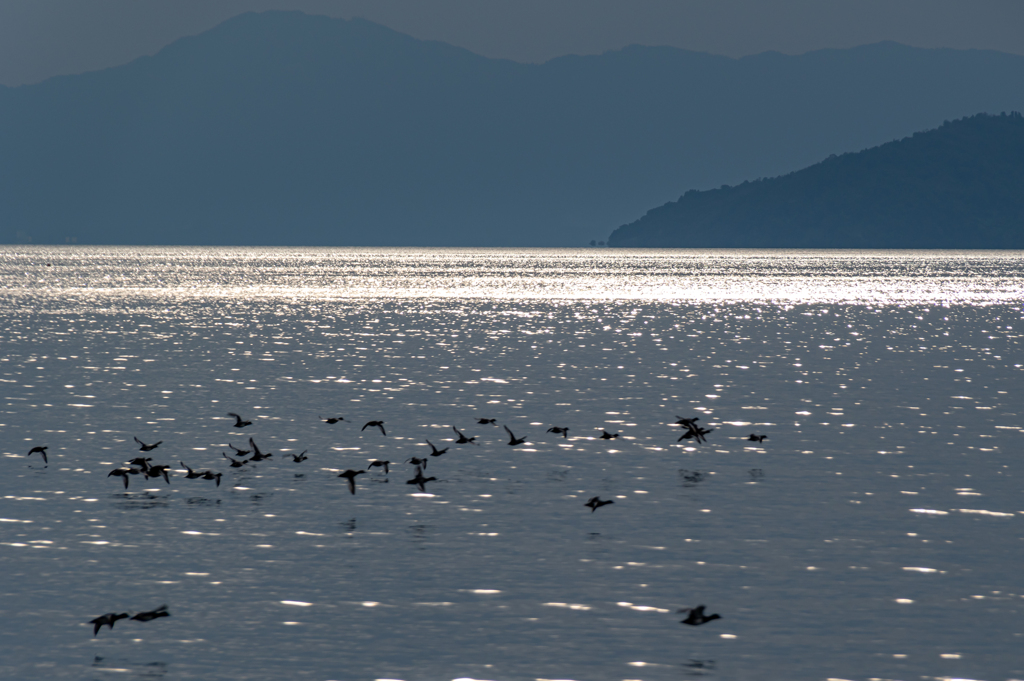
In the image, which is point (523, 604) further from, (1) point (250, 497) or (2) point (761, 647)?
(1) point (250, 497)

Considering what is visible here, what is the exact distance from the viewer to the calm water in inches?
811

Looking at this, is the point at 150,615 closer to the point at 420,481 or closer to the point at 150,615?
the point at 150,615

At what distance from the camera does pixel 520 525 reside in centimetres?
2969

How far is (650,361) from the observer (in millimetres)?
76312

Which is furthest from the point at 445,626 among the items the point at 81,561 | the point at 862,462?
the point at 862,462

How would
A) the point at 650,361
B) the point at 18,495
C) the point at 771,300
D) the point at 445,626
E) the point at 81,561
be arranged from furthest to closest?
the point at 771,300 → the point at 650,361 → the point at 18,495 → the point at 81,561 → the point at 445,626

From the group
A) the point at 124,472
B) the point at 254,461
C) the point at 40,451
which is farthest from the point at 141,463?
the point at 40,451

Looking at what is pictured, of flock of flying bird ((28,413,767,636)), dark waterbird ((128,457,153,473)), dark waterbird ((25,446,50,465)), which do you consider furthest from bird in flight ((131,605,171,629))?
dark waterbird ((25,446,50,465))

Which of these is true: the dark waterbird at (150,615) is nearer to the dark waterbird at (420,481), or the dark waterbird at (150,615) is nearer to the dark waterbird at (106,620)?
the dark waterbird at (106,620)

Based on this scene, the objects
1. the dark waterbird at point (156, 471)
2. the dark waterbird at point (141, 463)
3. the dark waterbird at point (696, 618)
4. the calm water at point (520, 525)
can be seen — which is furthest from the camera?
the dark waterbird at point (141, 463)

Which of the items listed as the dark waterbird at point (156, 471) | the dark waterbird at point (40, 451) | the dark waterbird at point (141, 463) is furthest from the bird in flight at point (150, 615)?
the dark waterbird at point (40, 451)

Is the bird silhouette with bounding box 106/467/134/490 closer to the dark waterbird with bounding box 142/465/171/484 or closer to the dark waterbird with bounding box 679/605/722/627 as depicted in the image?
the dark waterbird with bounding box 142/465/171/484

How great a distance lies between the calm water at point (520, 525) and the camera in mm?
20594

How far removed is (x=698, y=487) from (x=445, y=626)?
48.5 ft
